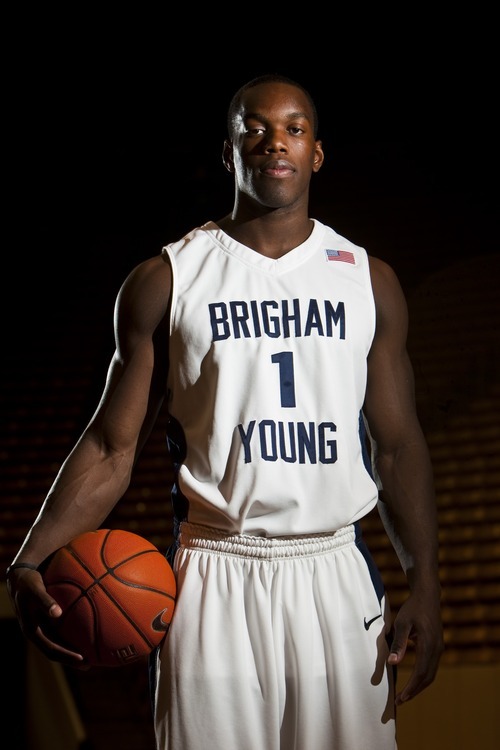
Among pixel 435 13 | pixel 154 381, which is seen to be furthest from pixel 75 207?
pixel 154 381

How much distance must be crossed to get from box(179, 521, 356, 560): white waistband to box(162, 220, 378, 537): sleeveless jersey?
0.8 inches

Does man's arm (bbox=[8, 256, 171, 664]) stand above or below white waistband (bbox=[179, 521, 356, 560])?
above

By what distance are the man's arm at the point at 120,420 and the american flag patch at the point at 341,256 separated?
1.03 feet

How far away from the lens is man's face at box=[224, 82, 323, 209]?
1.74 metres

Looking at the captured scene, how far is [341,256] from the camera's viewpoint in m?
1.80

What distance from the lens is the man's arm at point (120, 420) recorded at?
166 cm

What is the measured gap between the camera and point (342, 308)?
67.7 inches

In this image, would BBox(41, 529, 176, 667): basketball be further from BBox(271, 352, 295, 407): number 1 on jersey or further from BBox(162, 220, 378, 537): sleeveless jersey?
BBox(271, 352, 295, 407): number 1 on jersey

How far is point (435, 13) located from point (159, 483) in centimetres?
231

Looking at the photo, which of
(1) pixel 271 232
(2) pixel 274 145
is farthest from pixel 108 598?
(2) pixel 274 145

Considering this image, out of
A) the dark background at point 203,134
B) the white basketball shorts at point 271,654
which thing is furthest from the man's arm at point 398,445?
the dark background at point 203,134

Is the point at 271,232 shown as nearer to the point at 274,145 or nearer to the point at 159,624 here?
the point at 274,145

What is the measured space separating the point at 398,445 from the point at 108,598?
624mm

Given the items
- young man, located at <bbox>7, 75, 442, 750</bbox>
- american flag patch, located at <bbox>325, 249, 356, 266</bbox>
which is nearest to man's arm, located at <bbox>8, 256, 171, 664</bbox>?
young man, located at <bbox>7, 75, 442, 750</bbox>
